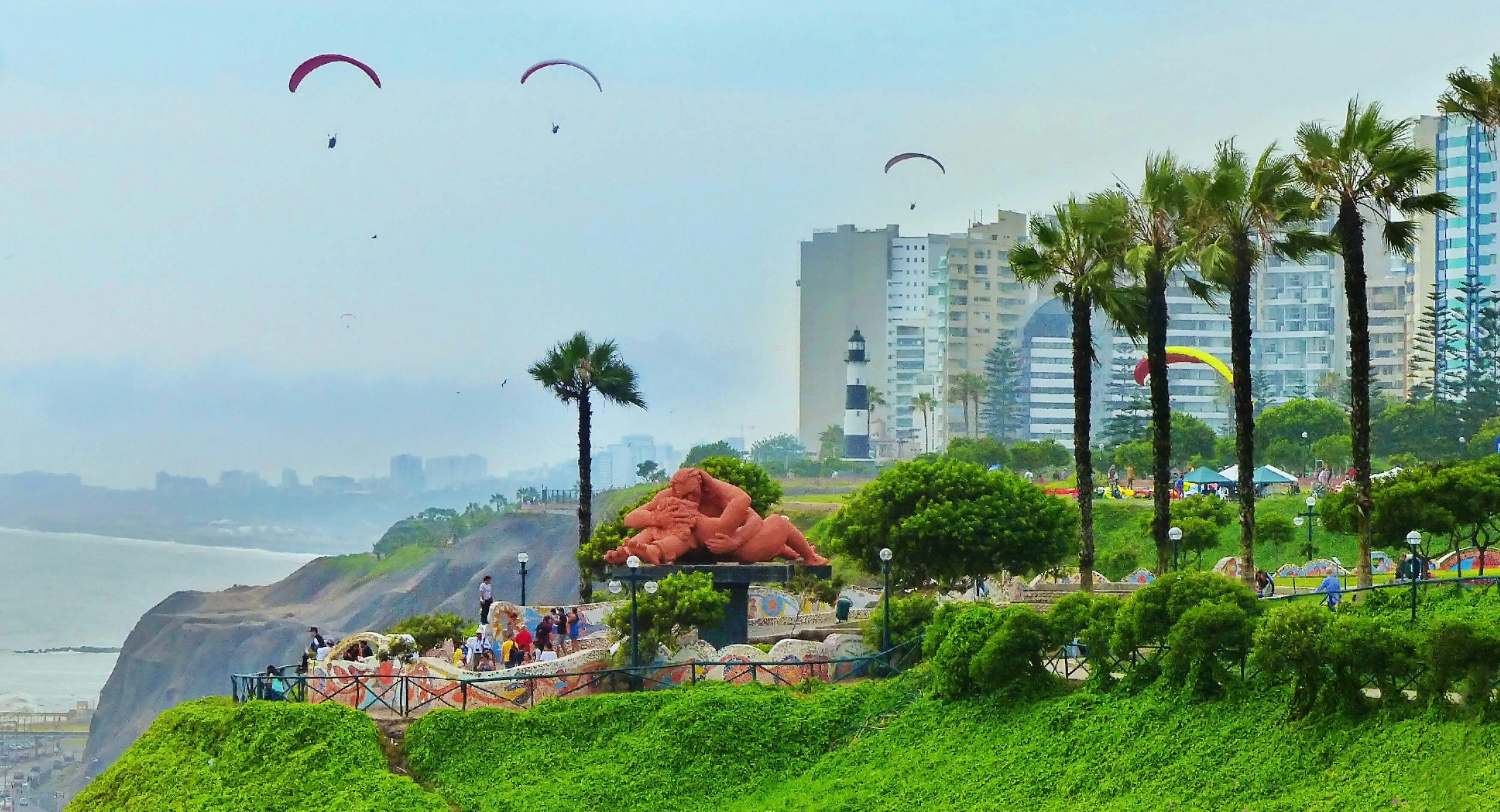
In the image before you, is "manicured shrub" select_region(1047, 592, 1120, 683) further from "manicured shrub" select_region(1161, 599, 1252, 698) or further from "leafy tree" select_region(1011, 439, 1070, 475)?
"leafy tree" select_region(1011, 439, 1070, 475)

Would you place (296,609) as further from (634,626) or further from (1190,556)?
(634,626)

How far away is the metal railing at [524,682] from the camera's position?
25.9 m

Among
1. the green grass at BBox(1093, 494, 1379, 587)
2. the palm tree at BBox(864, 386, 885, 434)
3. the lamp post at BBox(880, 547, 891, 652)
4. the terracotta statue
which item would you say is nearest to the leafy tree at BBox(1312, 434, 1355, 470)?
the green grass at BBox(1093, 494, 1379, 587)

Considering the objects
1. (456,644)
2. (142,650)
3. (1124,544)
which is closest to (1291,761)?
(456,644)

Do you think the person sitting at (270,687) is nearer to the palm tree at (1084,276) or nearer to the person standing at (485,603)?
the person standing at (485,603)

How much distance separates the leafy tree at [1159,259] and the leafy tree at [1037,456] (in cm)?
7985

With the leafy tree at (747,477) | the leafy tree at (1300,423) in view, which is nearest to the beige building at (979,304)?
the leafy tree at (1300,423)

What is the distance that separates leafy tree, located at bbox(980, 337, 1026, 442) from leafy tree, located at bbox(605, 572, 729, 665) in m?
151

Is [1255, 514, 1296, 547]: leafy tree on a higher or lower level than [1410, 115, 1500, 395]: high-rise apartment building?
lower

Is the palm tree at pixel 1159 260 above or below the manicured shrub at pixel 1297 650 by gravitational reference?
above

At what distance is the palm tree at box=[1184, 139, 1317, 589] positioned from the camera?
27.3m

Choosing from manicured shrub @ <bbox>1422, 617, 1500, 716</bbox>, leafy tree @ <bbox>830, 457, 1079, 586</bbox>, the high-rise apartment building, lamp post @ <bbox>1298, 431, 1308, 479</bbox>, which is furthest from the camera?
the high-rise apartment building

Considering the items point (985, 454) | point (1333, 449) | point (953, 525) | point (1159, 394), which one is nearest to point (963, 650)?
point (1159, 394)

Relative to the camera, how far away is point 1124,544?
66250 mm
